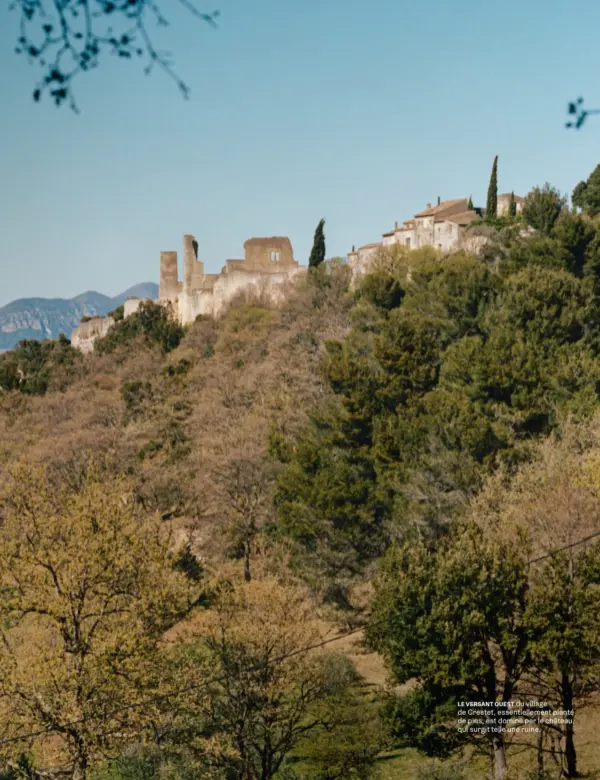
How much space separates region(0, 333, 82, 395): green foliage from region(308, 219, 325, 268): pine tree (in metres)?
20.4

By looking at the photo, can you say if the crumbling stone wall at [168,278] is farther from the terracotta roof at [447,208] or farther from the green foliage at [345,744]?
the green foliage at [345,744]

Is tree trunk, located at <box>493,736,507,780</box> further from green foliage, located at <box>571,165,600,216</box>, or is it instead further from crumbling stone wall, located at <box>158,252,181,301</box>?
crumbling stone wall, located at <box>158,252,181,301</box>

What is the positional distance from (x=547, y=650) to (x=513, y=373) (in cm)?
1759

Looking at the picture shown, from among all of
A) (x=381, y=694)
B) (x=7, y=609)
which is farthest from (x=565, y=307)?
(x=7, y=609)

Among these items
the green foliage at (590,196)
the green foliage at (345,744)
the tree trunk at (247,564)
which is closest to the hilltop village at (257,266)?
the green foliage at (590,196)

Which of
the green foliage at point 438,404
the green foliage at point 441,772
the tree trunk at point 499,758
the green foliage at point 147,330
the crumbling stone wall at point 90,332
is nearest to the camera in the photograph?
the green foliage at point 441,772

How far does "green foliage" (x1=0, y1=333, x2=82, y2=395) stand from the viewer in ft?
258

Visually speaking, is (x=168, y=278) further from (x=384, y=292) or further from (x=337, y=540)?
(x=337, y=540)

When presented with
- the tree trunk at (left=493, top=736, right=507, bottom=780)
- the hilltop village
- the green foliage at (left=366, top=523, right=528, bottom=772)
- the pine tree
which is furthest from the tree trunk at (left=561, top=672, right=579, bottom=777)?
the pine tree

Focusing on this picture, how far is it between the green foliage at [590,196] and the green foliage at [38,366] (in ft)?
126

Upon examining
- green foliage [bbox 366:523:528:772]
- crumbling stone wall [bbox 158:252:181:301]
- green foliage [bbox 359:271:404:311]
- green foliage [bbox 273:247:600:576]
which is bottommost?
green foliage [bbox 366:523:528:772]

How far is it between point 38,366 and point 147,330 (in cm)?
1016

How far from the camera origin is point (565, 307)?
4069cm

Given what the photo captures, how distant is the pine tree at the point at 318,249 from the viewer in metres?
74.5
